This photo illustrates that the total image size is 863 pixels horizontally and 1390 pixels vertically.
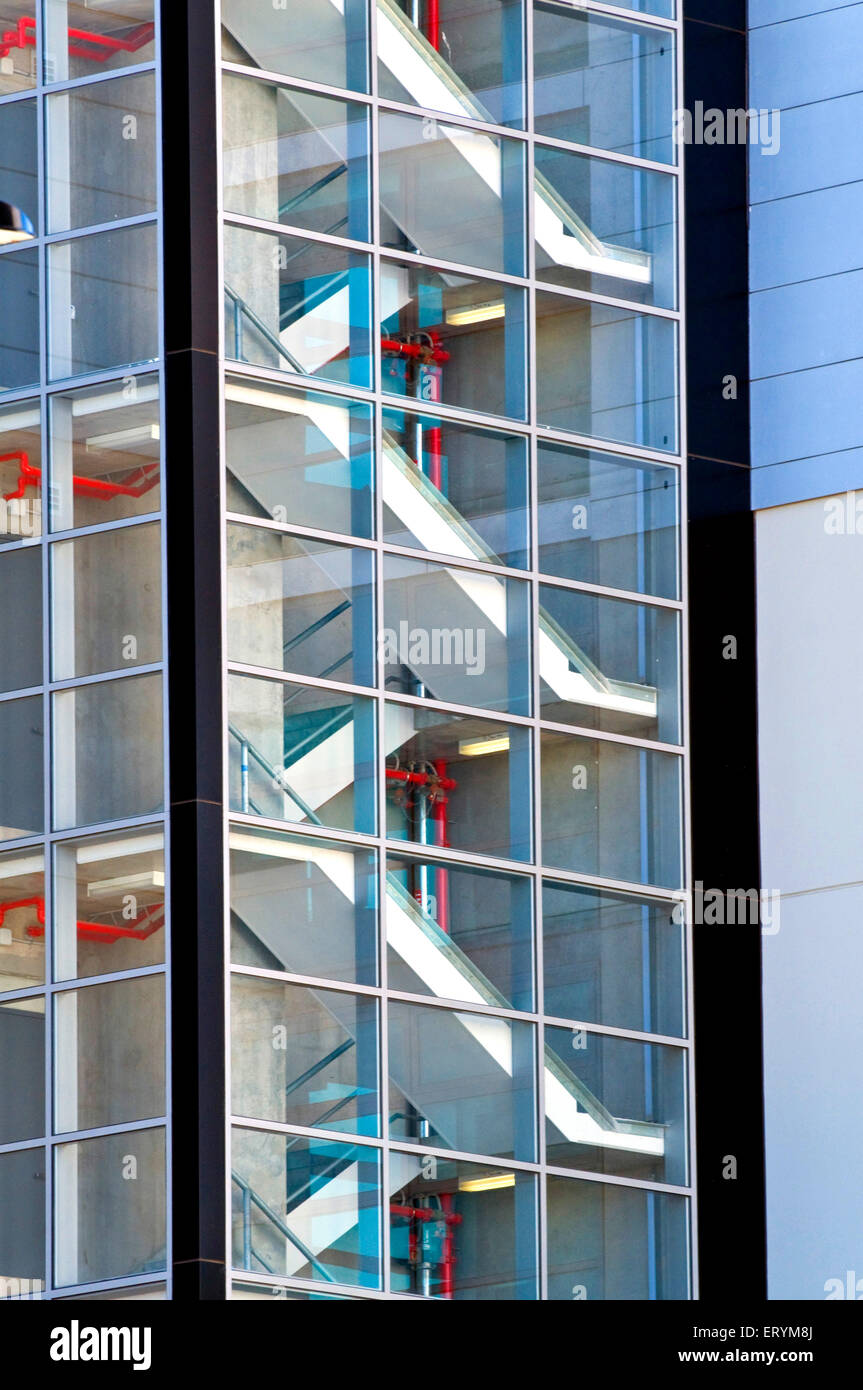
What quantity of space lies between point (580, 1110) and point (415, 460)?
234 inches

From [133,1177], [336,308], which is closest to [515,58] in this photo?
[336,308]

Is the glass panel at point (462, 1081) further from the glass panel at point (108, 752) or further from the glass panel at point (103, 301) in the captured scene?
the glass panel at point (103, 301)

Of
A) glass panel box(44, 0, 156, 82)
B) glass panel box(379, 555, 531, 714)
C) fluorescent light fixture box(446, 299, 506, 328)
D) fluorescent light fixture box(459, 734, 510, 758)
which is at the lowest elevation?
fluorescent light fixture box(459, 734, 510, 758)

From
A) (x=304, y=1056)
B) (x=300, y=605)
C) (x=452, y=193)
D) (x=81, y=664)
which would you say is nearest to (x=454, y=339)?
(x=452, y=193)

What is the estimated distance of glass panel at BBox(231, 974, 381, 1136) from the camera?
26.7 metres

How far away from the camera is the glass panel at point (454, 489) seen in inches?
1131

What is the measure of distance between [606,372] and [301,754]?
534 centimetres

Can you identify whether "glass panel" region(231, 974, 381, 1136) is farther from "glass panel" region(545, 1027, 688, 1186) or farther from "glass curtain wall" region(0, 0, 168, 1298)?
"glass panel" region(545, 1027, 688, 1186)

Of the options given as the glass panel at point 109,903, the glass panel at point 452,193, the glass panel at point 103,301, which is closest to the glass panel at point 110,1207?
the glass panel at point 109,903

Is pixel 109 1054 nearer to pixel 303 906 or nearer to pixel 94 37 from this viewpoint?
pixel 303 906

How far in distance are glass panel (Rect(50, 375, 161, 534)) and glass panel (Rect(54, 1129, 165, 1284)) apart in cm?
Answer: 535

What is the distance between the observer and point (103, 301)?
27953 mm

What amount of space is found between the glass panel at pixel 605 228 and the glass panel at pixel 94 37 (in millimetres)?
4016

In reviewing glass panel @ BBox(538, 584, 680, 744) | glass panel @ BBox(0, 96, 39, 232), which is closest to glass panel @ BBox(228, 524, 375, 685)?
glass panel @ BBox(538, 584, 680, 744)
